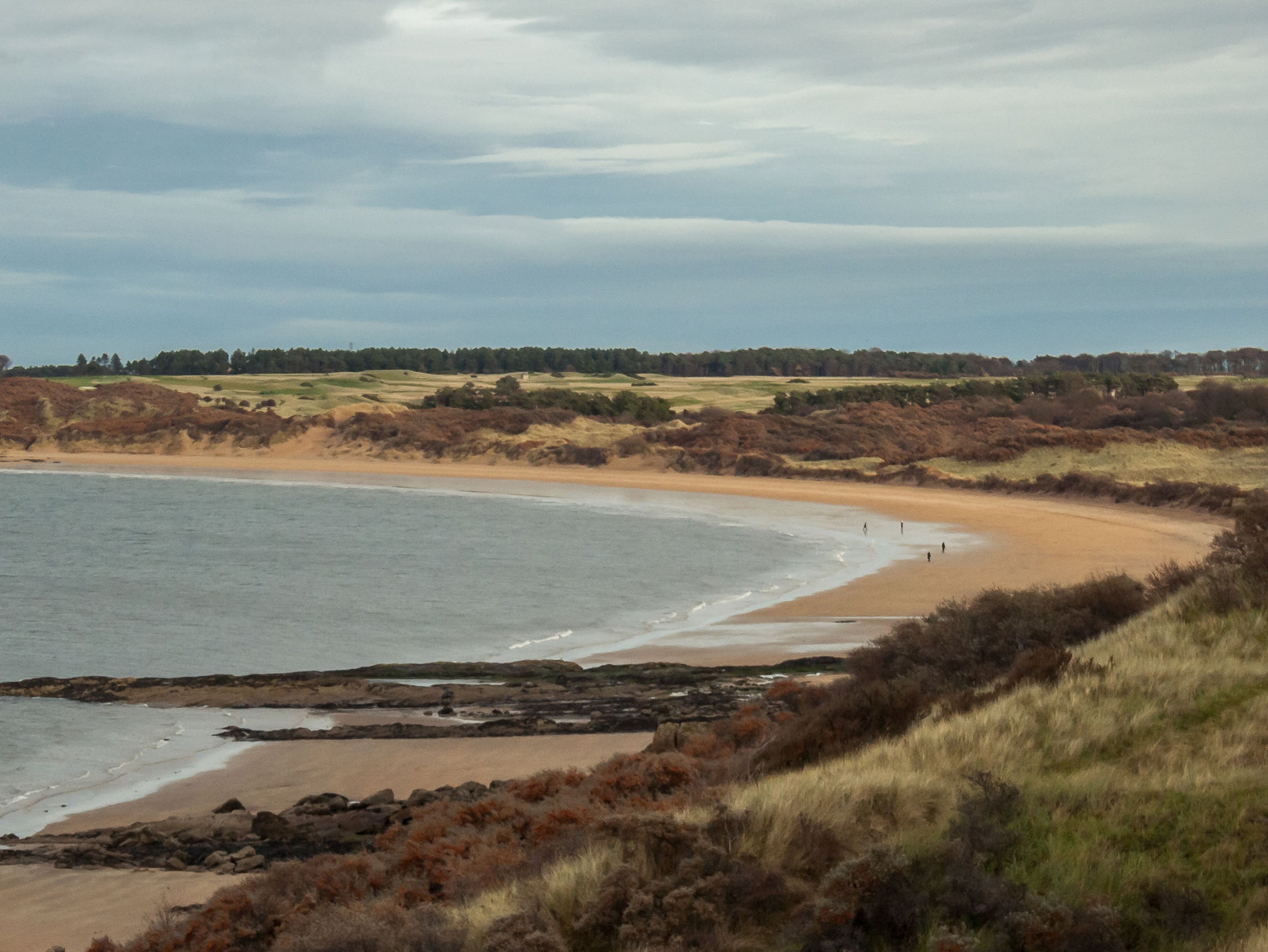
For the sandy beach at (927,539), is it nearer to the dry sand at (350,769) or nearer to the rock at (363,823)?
the dry sand at (350,769)

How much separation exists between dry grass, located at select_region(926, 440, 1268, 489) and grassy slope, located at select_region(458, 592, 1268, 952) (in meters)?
30.8

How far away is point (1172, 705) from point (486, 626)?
1505 centimetres

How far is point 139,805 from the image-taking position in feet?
35.7

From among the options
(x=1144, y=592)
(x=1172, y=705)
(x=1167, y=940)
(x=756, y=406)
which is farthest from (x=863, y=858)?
(x=756, y=406)

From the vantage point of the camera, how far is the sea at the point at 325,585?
549 inches

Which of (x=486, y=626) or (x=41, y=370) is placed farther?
(x=41, y=370)

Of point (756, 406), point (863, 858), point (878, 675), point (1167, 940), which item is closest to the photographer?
point (1167, 940)

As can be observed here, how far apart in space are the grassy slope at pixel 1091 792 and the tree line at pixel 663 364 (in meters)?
111

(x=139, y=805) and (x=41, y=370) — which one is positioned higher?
(x=41, y=370)

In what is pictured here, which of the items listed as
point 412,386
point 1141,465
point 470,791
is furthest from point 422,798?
point 412,386

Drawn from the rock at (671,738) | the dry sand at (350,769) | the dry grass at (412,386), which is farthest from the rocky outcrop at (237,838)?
the dry grass at (412,386)

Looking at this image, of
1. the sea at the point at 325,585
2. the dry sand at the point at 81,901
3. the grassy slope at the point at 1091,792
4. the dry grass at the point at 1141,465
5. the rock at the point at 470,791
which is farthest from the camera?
the dry grass at the point at 1141,465

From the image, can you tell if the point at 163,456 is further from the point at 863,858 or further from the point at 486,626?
the point at 863,858

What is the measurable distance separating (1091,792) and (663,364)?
127468 millimetres
